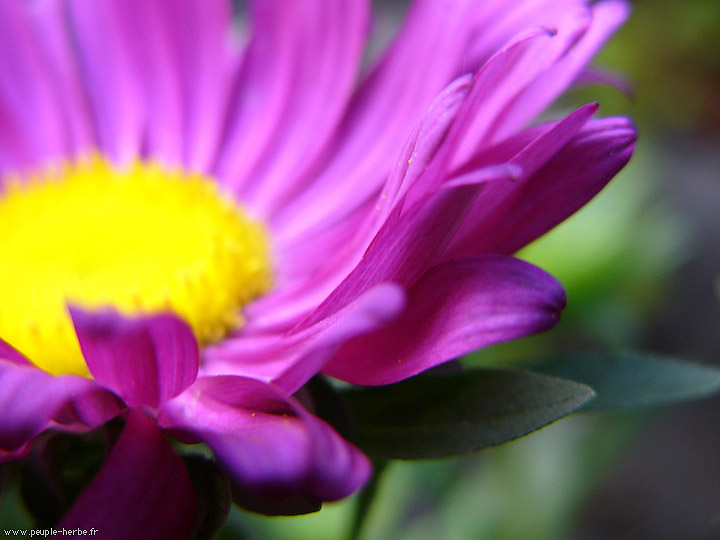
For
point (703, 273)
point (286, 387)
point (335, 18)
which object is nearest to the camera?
point (286, 387)

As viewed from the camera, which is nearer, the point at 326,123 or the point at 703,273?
the point at 326,123

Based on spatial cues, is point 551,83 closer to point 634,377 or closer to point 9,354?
point 634,377

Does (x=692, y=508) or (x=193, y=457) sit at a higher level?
(x=193, y=457)

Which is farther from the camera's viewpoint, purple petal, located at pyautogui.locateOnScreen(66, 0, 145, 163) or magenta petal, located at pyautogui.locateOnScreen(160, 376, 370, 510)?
purple petal, located at pyautogui.locateOnScreen(66, 0, 145, 163)

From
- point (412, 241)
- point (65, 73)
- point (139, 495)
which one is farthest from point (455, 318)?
point (65, 73)

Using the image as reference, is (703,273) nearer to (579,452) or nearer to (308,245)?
(579,452)

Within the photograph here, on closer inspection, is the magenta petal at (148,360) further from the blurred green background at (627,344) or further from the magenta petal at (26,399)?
the blurred green background at (627,344)

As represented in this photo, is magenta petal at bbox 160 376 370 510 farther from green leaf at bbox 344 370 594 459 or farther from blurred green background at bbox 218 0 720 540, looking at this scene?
blurred green background at bbox 218 0 720 540

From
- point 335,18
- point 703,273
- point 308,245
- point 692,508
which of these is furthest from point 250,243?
point 703,273

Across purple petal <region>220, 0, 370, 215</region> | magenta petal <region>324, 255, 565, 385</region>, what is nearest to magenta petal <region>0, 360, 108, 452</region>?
magenta petal <region>324, 255, 565, 385</region>
